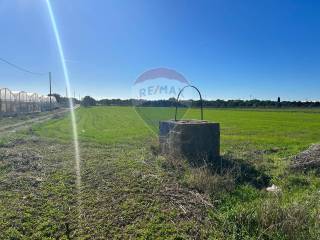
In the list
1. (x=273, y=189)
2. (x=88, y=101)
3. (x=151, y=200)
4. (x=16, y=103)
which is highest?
(x=88, y=101)

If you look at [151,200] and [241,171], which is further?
[241,171]

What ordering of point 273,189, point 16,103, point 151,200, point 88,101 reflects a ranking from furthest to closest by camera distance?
point 88,101
point 16,103
point 273,189
point 151,200

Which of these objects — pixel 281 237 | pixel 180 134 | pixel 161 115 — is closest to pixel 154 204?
pixel 281 237

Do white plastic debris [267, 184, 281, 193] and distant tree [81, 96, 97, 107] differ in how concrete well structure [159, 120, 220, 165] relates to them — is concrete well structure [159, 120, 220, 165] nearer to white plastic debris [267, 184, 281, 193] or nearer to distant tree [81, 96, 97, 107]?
white plastic debris [267, 184, 281, 193]

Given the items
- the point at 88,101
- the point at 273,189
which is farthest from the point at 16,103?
the point at 88,101

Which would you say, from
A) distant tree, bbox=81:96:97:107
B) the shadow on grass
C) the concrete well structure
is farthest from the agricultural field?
distant tree, bbox=81:96:97:107

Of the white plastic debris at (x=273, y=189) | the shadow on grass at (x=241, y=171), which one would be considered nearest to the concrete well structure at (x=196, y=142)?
the shadow on grass at (x=241, y=171)

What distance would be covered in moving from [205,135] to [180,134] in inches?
27.6

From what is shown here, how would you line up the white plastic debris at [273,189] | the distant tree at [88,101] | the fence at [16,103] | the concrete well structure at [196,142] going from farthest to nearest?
the distant tree at [88,101] → the fence at [16,103] → the concrete well structure at [196,142] → the white plastic debris at [273,189]

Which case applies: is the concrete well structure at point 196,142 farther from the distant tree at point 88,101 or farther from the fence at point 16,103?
the distant tree at point 88,101

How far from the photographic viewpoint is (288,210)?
4172 mm

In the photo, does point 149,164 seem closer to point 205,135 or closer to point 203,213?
point 205,135

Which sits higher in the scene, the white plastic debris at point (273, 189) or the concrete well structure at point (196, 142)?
the concrete well structure at point (196, 142)

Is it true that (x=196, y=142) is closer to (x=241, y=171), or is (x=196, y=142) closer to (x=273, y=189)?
(x=241, y=171)
